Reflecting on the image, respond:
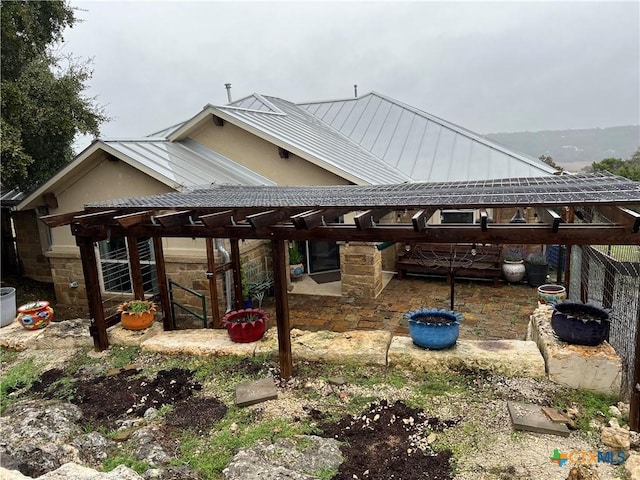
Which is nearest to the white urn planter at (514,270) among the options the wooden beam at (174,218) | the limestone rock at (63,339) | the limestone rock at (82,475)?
the wooden beam at (174,218)

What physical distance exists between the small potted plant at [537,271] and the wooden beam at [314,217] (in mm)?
7525

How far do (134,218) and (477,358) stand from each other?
478cm

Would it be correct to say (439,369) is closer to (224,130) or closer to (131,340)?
(131,340)

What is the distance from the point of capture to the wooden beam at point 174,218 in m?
5.19

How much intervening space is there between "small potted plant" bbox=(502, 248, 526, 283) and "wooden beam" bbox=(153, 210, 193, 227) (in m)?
8.48

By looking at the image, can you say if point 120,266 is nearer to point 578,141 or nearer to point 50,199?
point 50,199

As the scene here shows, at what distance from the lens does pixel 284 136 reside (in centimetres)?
1102

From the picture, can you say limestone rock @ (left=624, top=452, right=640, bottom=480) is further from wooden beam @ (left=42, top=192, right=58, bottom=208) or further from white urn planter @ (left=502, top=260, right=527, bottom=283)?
wooden beam @ (left=42, top=192, right=58, bottom=208)

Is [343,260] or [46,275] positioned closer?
[343,260]

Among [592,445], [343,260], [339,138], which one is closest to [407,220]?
[343,260]

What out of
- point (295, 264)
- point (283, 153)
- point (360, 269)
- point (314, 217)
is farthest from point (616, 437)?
point (283, 153)

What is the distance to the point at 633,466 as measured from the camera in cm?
333

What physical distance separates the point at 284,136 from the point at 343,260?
3.60 metres

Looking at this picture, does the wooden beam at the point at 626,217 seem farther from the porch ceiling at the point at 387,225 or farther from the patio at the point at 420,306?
the patio at the point at 420,306
